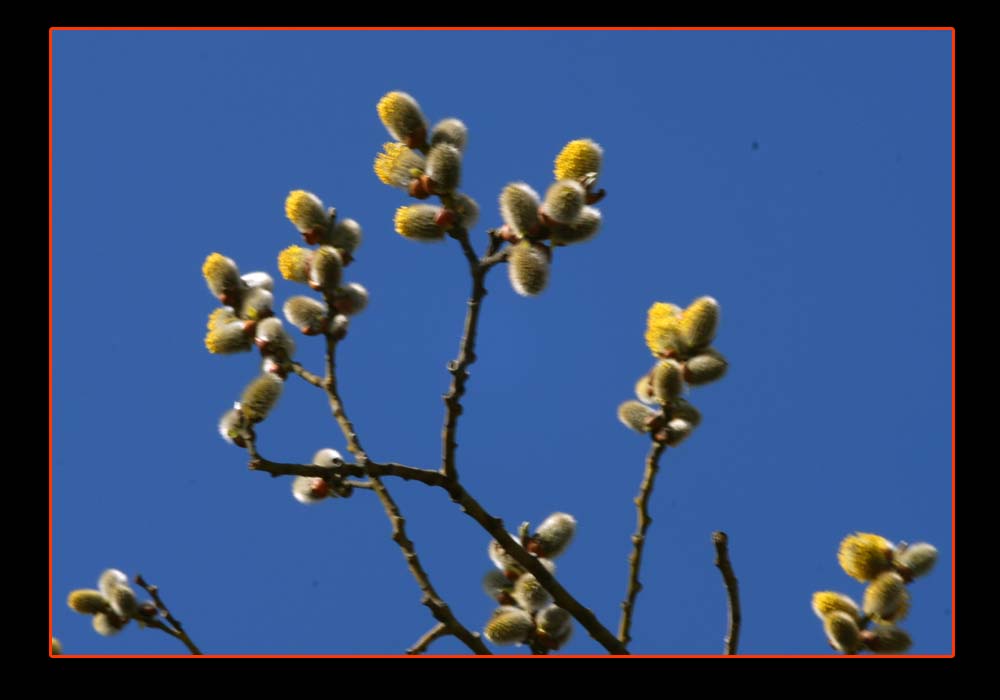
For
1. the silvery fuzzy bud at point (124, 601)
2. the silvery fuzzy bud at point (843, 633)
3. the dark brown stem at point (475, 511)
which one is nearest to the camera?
the dark brown stem at point (475, 511)

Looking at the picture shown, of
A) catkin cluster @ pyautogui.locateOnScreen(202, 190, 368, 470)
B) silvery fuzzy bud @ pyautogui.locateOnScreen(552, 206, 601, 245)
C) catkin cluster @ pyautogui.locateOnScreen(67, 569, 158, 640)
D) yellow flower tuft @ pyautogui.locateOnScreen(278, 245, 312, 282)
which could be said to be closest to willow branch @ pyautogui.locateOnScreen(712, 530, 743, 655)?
silvery fuzzy bud @ pyautogui.locateOnScreen(552, 206, 601, 245)

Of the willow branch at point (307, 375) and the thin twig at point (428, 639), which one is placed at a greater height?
the willow branch at point (307, 375)

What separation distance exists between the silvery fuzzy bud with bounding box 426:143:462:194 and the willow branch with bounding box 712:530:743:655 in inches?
44.3

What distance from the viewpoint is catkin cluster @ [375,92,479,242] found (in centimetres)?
265

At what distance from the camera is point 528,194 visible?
2590 millimetres

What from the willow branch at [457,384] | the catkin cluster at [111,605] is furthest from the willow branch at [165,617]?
the willow branch at [457,384]

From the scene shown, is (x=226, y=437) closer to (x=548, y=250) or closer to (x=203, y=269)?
(x=203, y=269)

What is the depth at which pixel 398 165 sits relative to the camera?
2.75 metres

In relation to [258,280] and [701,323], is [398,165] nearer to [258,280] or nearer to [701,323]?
[258,280]

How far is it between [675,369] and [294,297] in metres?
1.11

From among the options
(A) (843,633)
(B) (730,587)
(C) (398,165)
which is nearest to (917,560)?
(A) (843,633)

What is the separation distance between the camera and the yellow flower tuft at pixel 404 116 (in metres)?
2.78

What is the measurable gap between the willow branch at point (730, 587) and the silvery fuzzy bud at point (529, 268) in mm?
761

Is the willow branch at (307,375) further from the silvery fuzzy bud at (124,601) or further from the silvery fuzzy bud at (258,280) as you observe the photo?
the silvery fuzzy bud at (124,601)
